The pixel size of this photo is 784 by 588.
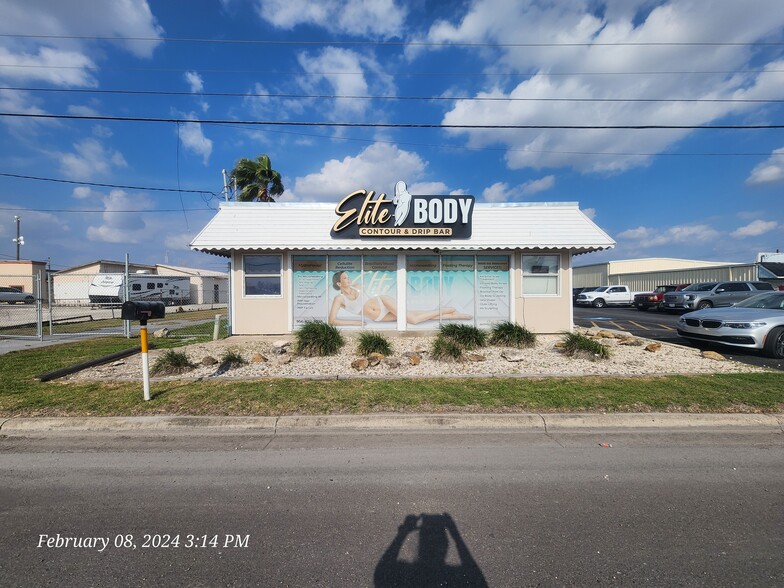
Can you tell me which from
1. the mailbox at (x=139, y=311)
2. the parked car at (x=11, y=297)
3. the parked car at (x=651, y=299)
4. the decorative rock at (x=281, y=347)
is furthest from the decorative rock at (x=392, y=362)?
the parked car at (x=11, y=297)

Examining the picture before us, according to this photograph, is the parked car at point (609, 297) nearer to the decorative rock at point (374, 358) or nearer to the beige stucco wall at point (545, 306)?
the beige stucco wall at point (545, 306)

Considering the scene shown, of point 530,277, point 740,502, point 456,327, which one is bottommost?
point 740,502

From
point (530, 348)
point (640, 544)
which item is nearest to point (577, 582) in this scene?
point (640, 544)

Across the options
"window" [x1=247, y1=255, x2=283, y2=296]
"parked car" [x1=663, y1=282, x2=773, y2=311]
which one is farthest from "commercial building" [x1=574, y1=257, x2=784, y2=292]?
"window" [x1=247, y1=255, x2=283, y2=296]

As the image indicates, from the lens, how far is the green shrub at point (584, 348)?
858cm

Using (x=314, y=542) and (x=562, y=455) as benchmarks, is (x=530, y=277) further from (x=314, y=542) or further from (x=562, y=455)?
(x=314, y=542)

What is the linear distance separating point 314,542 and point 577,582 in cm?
177

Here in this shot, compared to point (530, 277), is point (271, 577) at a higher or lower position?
lower

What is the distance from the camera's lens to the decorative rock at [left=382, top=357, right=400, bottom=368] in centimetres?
804

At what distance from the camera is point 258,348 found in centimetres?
1012

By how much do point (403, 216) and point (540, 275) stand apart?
4701 mm

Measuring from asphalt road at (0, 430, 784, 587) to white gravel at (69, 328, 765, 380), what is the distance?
8.53 ft

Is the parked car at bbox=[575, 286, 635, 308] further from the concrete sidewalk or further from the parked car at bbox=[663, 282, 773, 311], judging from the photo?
the concrete sidewalk

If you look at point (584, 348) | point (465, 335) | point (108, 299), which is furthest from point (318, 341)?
point (108, 299)
